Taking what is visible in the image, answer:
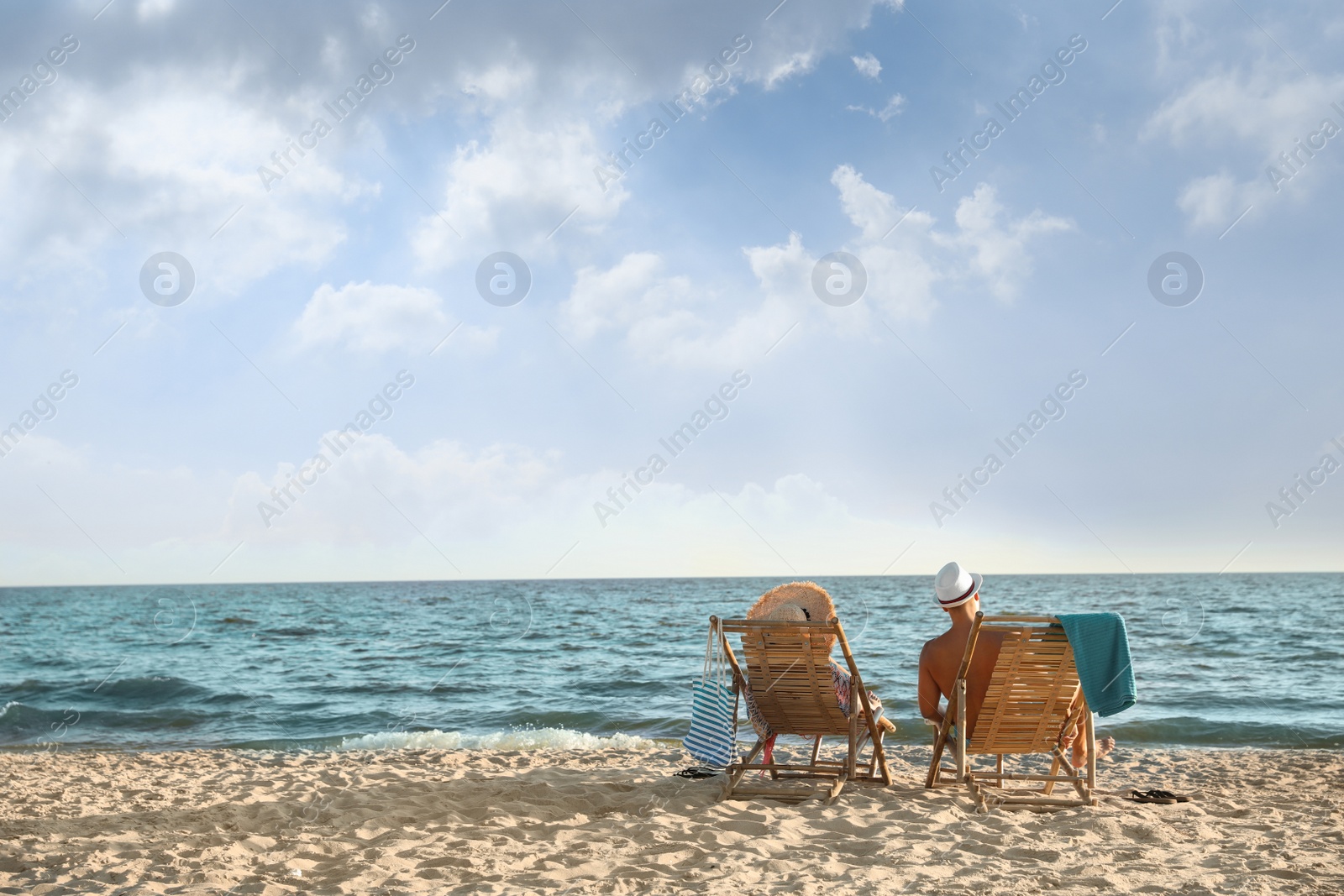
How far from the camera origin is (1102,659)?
5078 millimetres

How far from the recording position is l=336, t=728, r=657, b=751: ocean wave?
8266 millimetres

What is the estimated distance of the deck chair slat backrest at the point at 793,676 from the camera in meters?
5.45

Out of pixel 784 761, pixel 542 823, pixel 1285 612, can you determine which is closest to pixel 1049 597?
pixel 1285 612

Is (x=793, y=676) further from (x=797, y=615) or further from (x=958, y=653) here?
(x=958, y=653)

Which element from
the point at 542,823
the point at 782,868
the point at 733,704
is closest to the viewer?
the point at 782,868

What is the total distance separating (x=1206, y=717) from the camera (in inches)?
378

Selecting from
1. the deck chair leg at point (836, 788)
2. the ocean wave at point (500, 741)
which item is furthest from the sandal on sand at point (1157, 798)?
the ocean wave at point (500, 741)

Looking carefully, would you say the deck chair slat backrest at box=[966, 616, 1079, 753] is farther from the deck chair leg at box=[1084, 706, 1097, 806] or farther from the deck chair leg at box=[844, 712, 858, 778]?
the deck chair leg at box=[844, 712, 858, 778]

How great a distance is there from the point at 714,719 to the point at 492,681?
832 centimetres

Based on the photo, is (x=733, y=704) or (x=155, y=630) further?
(x=155, y=630)

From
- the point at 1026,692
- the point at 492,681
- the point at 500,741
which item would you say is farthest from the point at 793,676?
the point at 492,681

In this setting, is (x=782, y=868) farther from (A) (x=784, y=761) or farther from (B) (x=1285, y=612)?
(B) (x=1285, y=612)

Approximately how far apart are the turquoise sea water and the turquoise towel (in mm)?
3570

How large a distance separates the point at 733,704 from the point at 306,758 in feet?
14.5
